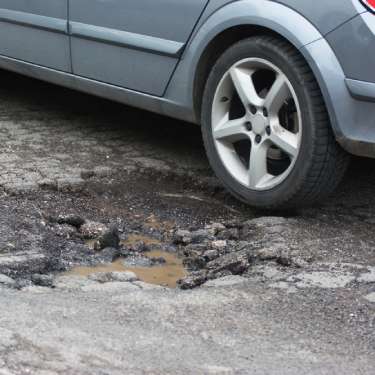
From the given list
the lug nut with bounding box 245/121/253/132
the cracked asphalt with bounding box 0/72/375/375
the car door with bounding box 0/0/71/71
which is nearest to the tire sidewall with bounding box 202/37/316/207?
the cracked asphalt with bounding box 0/72/375/375

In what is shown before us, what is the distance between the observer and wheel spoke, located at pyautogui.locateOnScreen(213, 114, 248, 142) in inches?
166

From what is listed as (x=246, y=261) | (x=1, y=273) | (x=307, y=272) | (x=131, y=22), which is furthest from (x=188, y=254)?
(x=131, y=22)

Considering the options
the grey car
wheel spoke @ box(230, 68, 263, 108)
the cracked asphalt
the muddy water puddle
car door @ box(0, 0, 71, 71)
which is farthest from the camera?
car door @ box(0, 0, 71, 71)

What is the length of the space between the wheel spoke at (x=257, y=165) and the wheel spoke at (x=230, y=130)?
11 centimetres

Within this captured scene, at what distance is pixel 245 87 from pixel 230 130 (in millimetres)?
227

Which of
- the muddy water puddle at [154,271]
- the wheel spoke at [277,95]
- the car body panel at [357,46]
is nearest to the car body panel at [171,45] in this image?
the car body panel at [357,46]

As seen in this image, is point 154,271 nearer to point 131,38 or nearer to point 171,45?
point 171,45

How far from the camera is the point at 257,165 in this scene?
13.7 feet

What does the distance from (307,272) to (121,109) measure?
295 cm

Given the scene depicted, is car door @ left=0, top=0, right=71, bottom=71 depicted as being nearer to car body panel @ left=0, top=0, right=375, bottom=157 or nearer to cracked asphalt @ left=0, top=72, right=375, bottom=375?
car body panel @ left=0, top=0, right=375, bottom=157

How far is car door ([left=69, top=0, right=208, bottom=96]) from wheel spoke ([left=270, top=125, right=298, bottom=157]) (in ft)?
2.38

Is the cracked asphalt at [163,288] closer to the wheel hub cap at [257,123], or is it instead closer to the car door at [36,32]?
the wheel hub cap at [257,123]

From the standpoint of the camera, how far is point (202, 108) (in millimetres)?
4406

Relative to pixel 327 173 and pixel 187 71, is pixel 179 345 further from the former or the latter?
pixel 187 71
